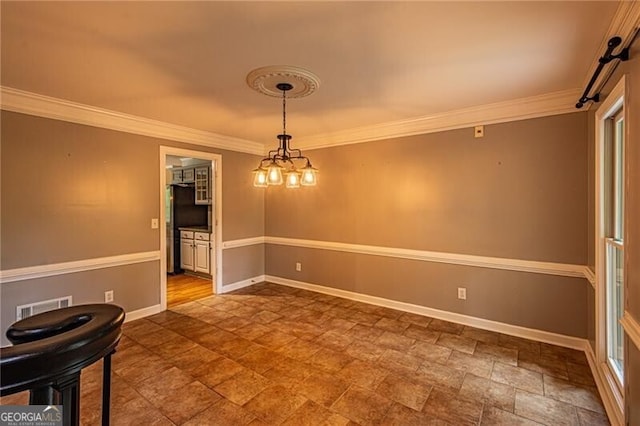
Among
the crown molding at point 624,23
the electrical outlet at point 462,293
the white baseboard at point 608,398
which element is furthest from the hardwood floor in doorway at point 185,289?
the crown molding at point 624,23

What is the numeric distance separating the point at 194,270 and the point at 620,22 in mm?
6231

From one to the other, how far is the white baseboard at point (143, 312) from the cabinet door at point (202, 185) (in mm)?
2193

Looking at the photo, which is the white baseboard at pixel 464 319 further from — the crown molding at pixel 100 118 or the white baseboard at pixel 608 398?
the crown molding at pixel 100 118

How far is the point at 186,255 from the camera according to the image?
5969mm

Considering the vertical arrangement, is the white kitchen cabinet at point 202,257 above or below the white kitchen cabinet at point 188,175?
below

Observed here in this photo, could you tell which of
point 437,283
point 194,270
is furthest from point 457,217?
point 194,270

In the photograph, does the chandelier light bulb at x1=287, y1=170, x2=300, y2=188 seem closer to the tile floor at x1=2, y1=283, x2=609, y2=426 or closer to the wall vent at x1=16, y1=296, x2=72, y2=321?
the tile floor at x1=2, y1=283, x2=609, y2=426

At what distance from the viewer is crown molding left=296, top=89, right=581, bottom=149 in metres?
2.90

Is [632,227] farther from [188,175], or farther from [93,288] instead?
[188,175]

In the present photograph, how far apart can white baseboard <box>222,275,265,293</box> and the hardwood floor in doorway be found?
0.25m

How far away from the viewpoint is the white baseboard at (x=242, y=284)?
4.78 meters

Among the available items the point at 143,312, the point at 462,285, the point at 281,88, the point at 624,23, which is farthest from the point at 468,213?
the point at 143,312

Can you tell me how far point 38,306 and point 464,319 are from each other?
14.8ft

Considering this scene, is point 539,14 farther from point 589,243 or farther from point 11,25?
point 11,25
